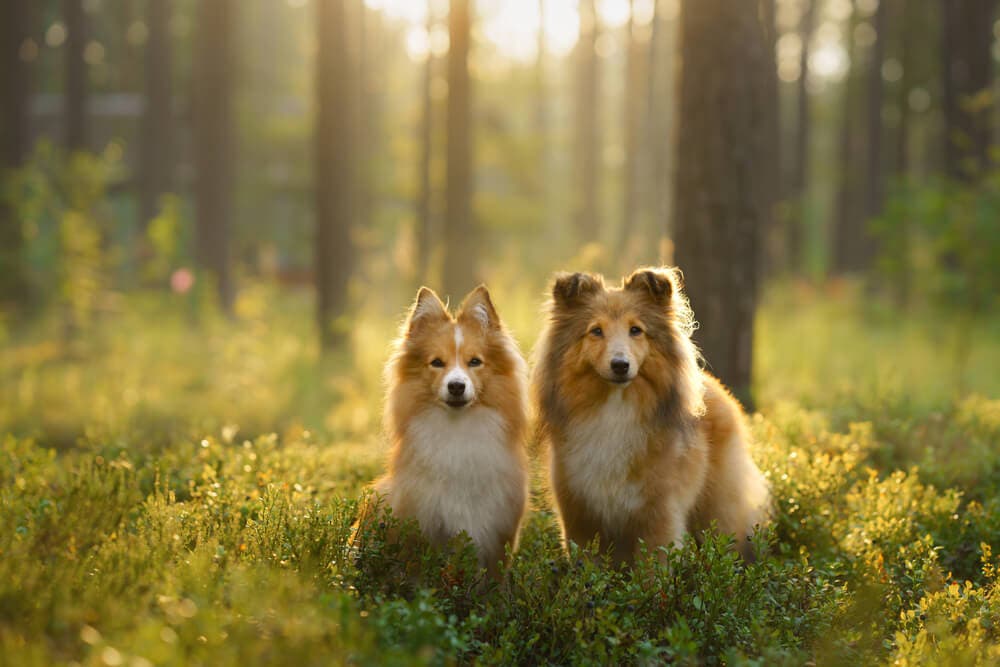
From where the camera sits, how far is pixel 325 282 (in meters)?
14.0

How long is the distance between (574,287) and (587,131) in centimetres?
2328

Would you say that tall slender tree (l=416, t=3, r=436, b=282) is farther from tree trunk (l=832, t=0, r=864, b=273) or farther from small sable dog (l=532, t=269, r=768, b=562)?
small sable dog (l=532, t=269, r=768, b=562)

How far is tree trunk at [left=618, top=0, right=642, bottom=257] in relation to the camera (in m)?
26.3

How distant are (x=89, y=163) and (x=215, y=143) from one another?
5462 mm

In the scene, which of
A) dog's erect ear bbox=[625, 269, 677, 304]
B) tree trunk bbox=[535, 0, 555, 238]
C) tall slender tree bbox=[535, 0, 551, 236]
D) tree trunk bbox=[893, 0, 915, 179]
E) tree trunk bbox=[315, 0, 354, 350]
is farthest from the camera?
tall slender tree bbox=[535, 0, 551, 236]

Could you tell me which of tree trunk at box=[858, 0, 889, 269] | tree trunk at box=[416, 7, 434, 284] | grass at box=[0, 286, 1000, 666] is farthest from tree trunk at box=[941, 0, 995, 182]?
grass at box=[0, 286, 1000, 666]

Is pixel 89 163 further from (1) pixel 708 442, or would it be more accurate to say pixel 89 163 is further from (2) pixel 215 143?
(1) pixel 708 442

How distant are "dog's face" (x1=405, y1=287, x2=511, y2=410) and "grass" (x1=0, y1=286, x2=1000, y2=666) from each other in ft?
2.52

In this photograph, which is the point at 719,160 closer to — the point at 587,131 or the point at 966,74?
the point at 966,74

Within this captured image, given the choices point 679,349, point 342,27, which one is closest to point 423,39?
point 342,27

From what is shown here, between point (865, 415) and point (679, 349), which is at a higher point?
point (679, 349)

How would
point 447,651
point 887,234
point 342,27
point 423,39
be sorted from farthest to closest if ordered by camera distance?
point 423,39, point 887,234, point 342,27, point 447,651

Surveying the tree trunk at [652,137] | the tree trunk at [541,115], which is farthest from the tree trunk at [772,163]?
the tree trunk at [541,115]

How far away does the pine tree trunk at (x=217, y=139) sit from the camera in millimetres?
18641
